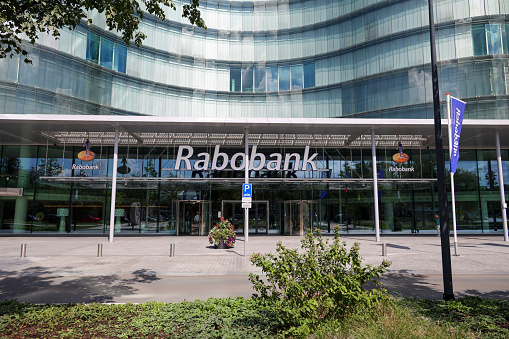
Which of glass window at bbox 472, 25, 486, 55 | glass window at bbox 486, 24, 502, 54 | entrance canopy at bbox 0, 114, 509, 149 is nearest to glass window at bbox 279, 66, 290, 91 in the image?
entrance canopy at bbox 0, 114, 509, 149

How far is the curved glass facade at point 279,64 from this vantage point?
88.4 ft

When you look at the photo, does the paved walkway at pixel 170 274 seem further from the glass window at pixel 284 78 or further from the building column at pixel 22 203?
the glass window at pixel 284 78

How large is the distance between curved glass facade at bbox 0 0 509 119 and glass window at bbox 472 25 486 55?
0.27ft

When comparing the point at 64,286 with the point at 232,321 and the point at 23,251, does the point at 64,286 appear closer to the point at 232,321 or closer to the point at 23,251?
the point at 232,321

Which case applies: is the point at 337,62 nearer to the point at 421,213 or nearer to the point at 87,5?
the point at 421,213

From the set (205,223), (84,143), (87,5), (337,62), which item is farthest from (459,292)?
(337,62)

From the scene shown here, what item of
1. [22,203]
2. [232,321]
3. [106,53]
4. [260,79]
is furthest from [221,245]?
[106,53]

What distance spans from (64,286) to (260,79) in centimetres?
2827

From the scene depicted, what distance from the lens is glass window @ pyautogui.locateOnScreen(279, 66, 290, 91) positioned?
33875 mm

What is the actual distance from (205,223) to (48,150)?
45.3ft

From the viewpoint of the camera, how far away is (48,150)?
85.9 feet

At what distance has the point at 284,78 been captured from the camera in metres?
34.0

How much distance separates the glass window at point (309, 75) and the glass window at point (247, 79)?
557 cm

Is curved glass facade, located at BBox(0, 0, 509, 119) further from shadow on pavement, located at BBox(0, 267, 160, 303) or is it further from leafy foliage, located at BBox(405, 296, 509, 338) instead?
leafy foliage, located at BBox(405, 296, 509, 338)
